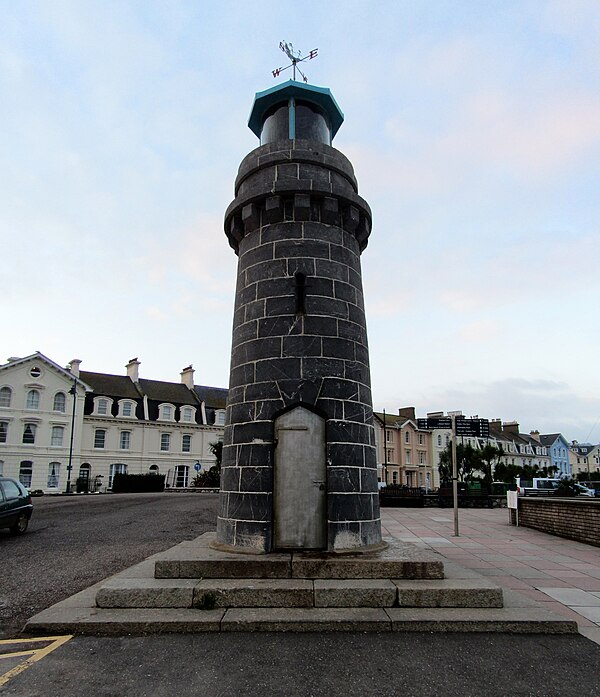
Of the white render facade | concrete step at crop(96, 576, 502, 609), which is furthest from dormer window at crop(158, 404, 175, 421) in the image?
concrete step at crop(96, 576, 502, 609)

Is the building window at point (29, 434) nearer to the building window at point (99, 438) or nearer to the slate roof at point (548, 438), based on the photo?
the building window at point (99, 438)

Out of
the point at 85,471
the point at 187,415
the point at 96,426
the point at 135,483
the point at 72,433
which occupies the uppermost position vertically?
the point at 187,415

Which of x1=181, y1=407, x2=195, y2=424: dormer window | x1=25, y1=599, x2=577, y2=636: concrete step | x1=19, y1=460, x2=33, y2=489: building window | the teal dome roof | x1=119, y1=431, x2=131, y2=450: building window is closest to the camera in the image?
x1=25, y1=599, x2=577, y2=636: concrete step

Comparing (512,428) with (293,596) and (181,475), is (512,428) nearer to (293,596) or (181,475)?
(181,475)

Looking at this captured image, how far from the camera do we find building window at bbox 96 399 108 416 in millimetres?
48872

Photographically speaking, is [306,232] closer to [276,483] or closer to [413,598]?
[276,483]

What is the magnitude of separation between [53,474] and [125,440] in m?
7.32

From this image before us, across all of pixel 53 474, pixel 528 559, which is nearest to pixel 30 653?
pixel 528 559

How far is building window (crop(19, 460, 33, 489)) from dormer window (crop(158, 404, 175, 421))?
42.3 ft

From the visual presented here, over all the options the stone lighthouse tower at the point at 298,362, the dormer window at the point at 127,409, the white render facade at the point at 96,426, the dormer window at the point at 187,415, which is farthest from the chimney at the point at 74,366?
the stone lighthouse tower at the point at 298,362

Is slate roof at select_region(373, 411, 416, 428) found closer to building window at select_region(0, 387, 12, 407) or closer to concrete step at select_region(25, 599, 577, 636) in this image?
building window at select_region(0, 387, 12, 407)

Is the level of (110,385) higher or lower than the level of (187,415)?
higher

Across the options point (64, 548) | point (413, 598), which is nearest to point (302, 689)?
point (413, 598)

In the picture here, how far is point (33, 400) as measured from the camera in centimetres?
4475
